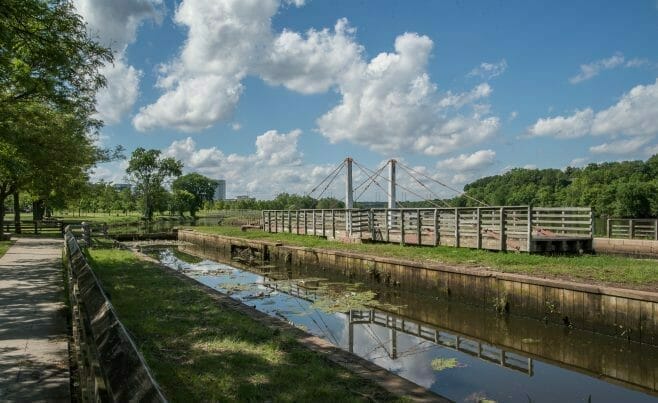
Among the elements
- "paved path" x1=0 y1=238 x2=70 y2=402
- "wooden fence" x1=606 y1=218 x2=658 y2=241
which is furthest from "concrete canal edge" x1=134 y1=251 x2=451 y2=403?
"wooden fence" x1=606 y1=218 x2=658 y2=241

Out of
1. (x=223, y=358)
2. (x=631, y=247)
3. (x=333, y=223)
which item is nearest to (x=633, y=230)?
(x=631, y=247)

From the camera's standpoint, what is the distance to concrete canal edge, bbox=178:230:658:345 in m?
9.05

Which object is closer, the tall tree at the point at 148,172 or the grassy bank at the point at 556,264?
the grassy bank at the point at 556,264

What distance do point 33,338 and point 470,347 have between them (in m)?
7.79

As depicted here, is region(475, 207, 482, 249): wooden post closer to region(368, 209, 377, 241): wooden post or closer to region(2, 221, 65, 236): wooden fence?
region(368, 209, 377, 241): wooden post

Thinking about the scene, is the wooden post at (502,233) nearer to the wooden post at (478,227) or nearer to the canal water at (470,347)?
the wooden post at (478,227)

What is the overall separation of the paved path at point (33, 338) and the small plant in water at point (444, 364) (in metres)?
5.88

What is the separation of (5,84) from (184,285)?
272 inches

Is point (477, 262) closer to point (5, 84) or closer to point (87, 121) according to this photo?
point (5, 84)

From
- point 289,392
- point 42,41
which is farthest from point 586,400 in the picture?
point 42,41

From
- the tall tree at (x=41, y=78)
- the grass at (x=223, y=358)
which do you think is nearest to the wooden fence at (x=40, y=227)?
the tall tree at (x=41, y=78)

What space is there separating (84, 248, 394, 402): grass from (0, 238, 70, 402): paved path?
40.0 inches

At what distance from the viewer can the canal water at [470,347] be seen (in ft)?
24.3

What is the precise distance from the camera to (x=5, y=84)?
11930mm
